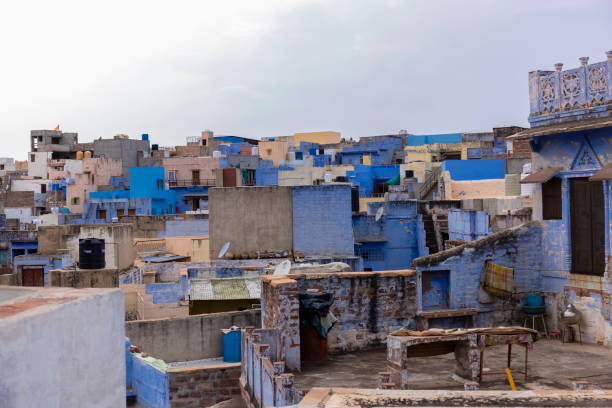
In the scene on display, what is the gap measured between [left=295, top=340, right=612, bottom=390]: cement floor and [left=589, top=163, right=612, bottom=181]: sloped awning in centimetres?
331

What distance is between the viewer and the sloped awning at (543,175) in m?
15.0

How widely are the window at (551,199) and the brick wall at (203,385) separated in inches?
309

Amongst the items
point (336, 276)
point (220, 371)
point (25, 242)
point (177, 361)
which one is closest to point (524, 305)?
point (336, 276)

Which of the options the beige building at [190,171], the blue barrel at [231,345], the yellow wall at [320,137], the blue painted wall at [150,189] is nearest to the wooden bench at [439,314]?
the blue barrel at [231,345]

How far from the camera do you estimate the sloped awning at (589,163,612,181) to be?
13403mm

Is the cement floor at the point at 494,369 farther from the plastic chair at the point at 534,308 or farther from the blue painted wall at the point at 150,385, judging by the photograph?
the blue painted wall at the point at 150,385

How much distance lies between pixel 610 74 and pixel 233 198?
18606 millimetres

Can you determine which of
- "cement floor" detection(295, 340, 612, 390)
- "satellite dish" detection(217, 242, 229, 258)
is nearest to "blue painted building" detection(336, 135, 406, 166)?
"satellite dish" detection(217, 242, 229, 258)

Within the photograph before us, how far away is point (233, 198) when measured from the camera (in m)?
29.8

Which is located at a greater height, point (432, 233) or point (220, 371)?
point (432, 233)

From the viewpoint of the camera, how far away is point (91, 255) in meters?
23.0

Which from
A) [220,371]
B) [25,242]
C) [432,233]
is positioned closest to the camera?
[220,371]

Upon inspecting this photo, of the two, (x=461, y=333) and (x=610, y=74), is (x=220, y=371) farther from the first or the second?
(x=610, y=74)

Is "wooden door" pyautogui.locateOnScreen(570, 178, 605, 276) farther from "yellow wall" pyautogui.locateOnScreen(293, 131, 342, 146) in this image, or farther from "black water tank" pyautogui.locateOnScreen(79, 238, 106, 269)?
"yellow wall" pyautogui.locateOnScreen(293, 131, 342, 146)
